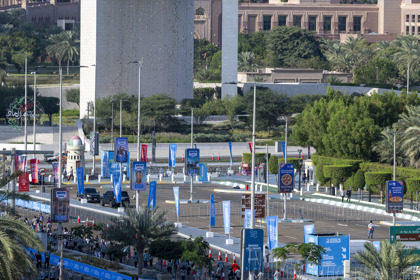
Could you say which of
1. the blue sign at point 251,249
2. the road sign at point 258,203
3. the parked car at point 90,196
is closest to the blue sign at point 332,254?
the road sign at point 258,203

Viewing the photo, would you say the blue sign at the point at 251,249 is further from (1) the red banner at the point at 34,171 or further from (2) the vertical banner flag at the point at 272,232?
(1) the red banner at the point at 34,171

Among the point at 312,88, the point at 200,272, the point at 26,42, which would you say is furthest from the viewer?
the point at 26,42

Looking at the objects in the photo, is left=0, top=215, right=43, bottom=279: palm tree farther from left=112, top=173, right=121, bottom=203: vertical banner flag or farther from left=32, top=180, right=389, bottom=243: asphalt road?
left=112, top=173, right=121, bottom=203: vertical banner flag

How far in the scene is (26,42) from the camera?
17162 cm

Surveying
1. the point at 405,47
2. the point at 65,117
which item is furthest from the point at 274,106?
the point at 405,47

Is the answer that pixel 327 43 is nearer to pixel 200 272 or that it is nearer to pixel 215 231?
pixel 215 231

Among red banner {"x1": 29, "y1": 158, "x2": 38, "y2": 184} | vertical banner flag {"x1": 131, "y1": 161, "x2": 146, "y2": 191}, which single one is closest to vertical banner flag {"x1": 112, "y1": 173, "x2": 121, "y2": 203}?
vertical banner flag {"x1": 131, "y1": 161, "x2": 146, "y2": 191}

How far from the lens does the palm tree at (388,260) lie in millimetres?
40312

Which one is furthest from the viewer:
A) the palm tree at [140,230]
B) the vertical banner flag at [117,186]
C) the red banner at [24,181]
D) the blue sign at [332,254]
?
the vertical banner flag at [117,186]

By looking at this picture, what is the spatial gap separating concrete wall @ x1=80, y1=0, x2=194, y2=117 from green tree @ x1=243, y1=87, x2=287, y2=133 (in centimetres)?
1609

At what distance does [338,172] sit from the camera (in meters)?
83.1

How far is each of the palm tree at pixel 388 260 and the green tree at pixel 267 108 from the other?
85616 millimetres

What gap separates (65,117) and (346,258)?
95169mm

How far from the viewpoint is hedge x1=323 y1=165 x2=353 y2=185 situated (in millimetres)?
83125
